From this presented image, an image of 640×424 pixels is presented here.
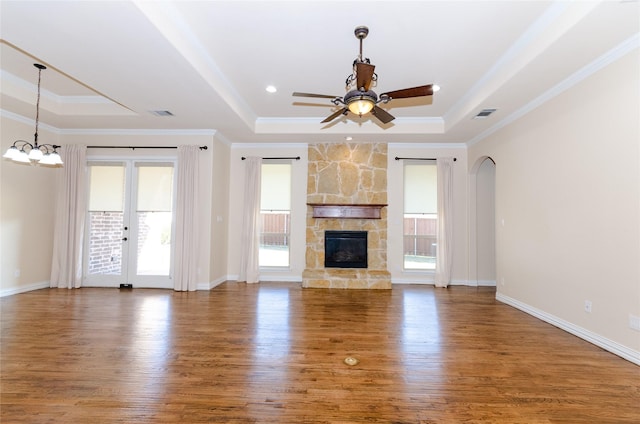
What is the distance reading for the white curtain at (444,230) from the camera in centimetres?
607

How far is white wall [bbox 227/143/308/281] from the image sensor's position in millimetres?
6418

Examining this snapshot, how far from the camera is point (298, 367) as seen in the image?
263 cm

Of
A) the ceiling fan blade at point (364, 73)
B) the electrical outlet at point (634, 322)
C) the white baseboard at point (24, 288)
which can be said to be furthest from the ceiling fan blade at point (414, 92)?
the white baseboard at point (24, 288)

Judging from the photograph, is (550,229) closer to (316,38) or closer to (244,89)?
(316,38)

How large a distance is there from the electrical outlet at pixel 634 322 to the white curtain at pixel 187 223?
5851 millimetres

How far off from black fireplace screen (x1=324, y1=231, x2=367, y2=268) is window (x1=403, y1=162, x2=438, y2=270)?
954 mm

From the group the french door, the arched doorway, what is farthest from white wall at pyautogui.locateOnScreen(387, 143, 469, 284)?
the french door

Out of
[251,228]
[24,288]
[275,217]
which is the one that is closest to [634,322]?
[275,217]

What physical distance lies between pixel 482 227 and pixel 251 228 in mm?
4802

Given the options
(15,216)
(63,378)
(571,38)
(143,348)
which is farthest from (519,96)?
(15,216)

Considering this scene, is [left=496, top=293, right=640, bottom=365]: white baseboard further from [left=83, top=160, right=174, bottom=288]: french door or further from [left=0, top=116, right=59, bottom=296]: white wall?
[left=0, top=116, right=59, bottom=296]: white wall

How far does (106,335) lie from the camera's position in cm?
331

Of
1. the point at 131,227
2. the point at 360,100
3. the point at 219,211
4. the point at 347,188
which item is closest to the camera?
the point at 360,100

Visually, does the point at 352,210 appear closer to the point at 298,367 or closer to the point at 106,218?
the point at 298,367
